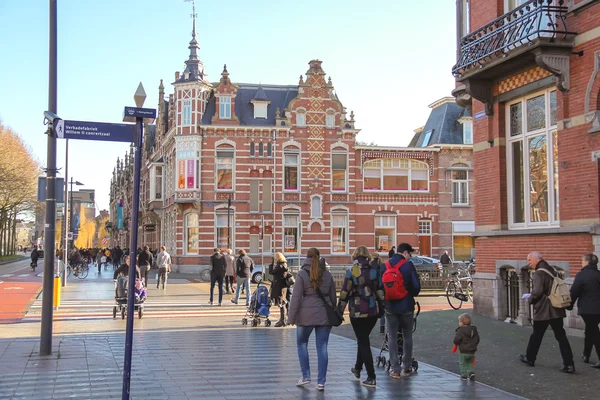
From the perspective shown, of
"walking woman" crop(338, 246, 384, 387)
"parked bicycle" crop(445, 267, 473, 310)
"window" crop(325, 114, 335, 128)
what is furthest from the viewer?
"window" crop(325, 114, 335, 128)

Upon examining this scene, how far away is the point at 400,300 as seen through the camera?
9648 mm

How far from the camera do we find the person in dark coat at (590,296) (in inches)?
403

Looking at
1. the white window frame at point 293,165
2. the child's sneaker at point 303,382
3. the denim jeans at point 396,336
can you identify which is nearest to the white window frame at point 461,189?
the white window frame at point 293,165

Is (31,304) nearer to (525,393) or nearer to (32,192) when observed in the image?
(525,393)

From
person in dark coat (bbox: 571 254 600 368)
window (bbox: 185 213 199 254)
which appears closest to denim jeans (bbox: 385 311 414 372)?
person in dark coat (bbox: 571 254 600 368)

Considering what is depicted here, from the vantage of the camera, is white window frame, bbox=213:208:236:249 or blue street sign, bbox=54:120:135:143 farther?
white window frame, bbox=213:208:236:249

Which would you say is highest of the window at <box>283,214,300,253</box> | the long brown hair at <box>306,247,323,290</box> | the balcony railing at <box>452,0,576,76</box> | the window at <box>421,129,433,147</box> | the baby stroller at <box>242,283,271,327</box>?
the window at <box>421,129,433,147</box>

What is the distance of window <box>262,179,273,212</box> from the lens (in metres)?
44.9

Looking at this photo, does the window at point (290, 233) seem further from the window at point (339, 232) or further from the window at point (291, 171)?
the window at point (339, 232)

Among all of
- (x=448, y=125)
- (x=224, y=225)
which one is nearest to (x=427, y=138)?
(x=448, y=125)

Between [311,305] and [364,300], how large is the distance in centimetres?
71

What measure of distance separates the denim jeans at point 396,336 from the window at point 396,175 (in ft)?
121

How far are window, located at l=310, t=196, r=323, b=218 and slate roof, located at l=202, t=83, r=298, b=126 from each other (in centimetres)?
576

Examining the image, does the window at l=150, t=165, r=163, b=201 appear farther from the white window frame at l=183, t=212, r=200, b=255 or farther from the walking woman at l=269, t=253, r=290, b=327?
the walking woman at l=269, t=253, r=290, b=327
